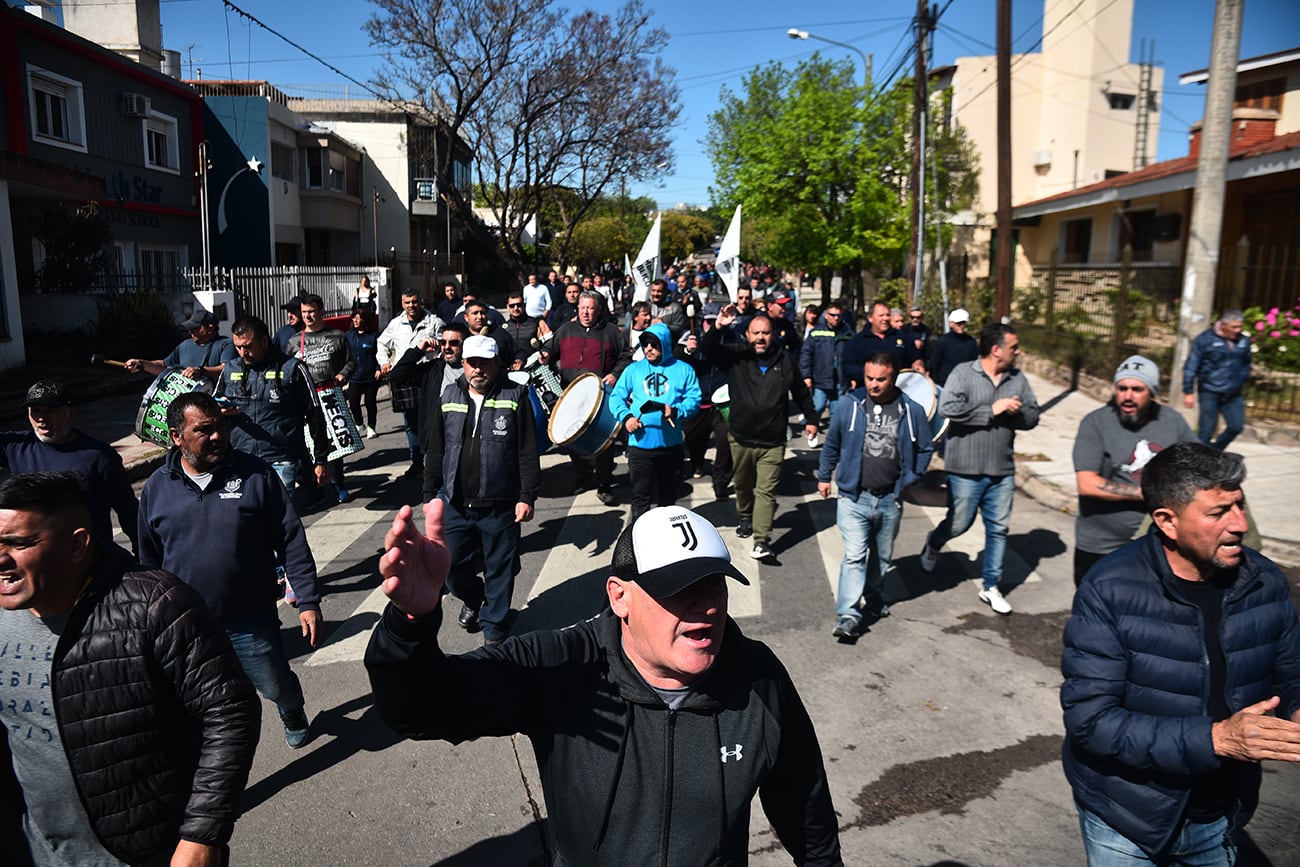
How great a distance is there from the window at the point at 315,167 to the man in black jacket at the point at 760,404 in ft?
96.3

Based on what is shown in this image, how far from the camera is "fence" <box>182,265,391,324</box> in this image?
19.0 metres

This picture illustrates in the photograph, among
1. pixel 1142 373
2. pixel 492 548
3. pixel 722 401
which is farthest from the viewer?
pixel 722 401

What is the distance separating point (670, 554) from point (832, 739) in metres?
3.21

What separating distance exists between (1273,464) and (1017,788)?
8967mm

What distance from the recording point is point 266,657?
177 inches

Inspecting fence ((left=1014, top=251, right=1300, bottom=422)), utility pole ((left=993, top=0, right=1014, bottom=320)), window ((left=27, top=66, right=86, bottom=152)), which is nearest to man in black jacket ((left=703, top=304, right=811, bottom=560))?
fence ((left=1014, top=251, right=1300, bottom=422))

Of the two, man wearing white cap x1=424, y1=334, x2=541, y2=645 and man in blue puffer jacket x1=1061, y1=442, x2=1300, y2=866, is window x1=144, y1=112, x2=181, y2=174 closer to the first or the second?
man wearing white cap x1=424, y1=334, x2=541, y2=645

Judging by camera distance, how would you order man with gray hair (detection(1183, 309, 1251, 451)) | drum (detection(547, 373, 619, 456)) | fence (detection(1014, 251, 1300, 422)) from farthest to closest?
fence (detection(1014, 251, 1300, 422)) → man with gray hair (detection(1183, 309, 1251, 451)) → drum (detection(547, 373, 619, 456))

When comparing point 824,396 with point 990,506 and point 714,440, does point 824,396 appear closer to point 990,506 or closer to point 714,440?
point 714,440

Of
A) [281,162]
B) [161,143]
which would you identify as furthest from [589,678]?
[281,162]

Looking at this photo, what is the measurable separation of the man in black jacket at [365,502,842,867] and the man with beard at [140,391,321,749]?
2366 mm

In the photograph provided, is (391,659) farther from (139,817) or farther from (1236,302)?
(1236,302)

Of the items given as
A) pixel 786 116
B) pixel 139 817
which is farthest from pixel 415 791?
pixel 786 116

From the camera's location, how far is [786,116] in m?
26.9
